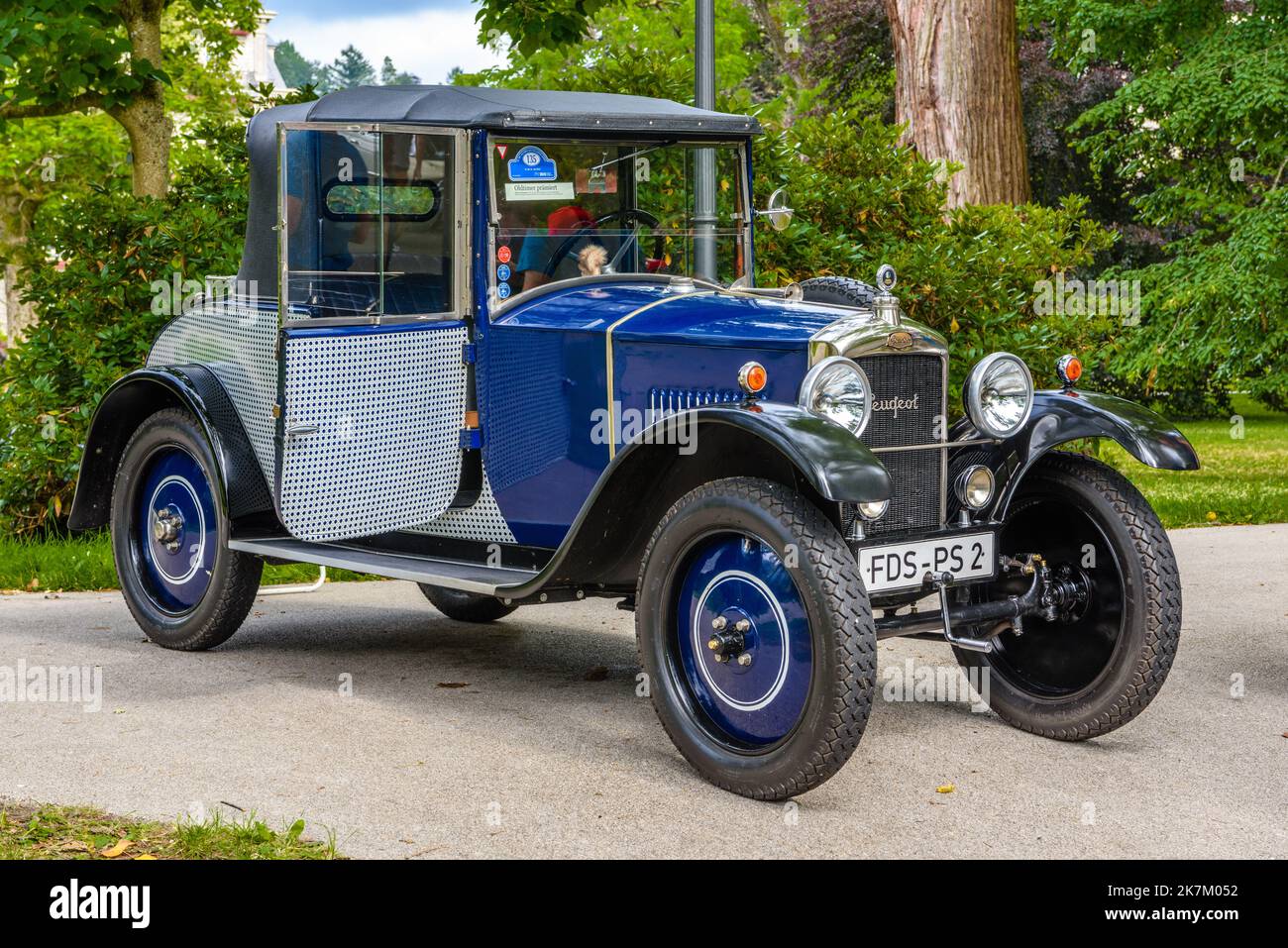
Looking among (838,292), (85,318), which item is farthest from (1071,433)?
(85,318)

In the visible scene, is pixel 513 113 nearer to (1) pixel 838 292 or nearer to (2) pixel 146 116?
(1) pixel 838 292

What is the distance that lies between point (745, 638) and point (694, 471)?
2.31 feet

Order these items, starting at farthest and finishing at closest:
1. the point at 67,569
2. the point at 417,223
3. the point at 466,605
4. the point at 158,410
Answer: the point at 67,569 → the point at 466,605 → the point at 158,410 → the point at 417,223

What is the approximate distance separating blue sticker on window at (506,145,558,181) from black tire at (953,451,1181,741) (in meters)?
2.14

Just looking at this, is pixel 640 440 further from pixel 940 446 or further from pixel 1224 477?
pixel 1224 477

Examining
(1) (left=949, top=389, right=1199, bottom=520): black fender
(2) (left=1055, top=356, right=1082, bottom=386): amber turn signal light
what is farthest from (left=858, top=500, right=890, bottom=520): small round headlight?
(2) (left=1055, top=356, right=1082, bottom=386): amber turn signal light

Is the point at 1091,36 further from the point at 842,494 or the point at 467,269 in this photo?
the point at 842,494

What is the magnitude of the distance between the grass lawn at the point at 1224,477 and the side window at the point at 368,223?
21.8 ft

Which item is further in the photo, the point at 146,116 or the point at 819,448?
the point at 146,116

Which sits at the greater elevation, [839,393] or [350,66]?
[350,66]

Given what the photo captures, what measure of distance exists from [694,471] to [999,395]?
1111 millimetres

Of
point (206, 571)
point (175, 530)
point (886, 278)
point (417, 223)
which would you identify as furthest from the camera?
point (175, 530)

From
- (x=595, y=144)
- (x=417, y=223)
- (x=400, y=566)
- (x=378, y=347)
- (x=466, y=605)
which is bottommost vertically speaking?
(x=466, y=605)

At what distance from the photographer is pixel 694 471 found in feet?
16.9
